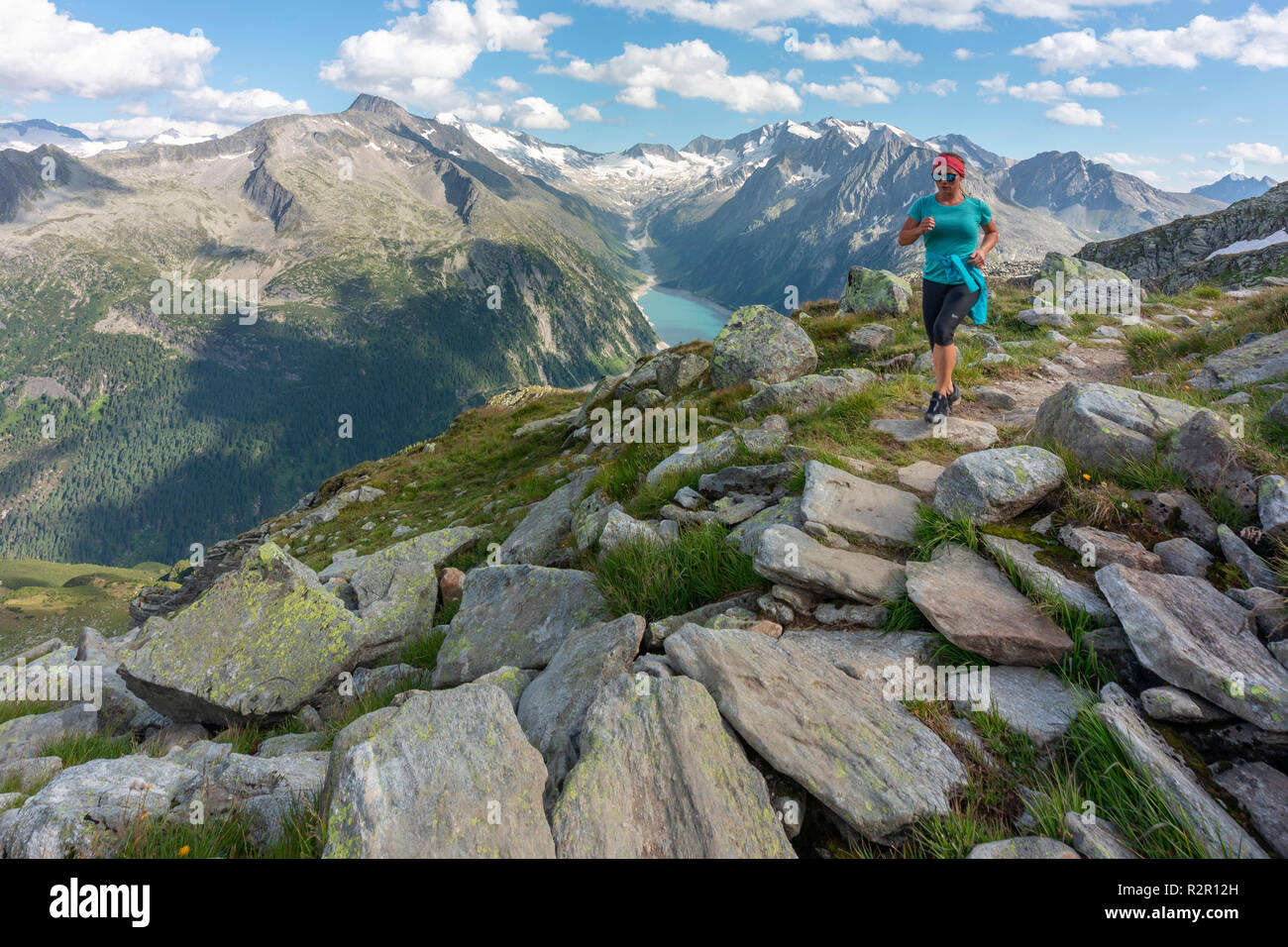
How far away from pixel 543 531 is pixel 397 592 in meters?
3.08

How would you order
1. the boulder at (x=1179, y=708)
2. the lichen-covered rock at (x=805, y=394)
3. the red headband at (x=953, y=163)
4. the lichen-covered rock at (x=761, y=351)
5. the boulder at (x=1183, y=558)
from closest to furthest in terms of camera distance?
the boulder at (x=1179, y=708) → the boulder at (x=1183, y=558) → the red headband at (x=953, y=163) → the lichen-covered rock at (x=805, y=394) → the lichen-covered rock at (x=761, y=351)

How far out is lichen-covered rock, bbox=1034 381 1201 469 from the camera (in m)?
7.23

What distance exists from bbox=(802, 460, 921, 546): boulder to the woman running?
3413 millimetres

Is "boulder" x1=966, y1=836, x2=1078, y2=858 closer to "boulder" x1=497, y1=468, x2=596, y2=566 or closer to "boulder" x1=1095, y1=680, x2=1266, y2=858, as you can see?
"boulder" x1=1095, y1=680, x2=1266, y2=858

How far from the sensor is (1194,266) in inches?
1405

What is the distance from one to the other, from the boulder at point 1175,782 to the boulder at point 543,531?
828cm

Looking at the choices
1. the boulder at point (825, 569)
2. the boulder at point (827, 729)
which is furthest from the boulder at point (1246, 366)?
the boulder at point (827, 729)

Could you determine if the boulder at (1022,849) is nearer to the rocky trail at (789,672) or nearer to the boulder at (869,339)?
the rocky trail at (789,672)

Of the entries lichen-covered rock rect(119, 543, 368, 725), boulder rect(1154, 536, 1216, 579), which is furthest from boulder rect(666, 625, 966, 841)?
lichen-covered rock rect(119, 543, 368, 725)

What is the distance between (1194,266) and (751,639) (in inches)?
1878

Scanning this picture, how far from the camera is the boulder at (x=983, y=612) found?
16.5 ft

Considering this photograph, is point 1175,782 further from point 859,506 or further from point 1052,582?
point 859,506

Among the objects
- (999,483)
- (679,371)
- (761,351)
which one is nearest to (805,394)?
(761,351)
